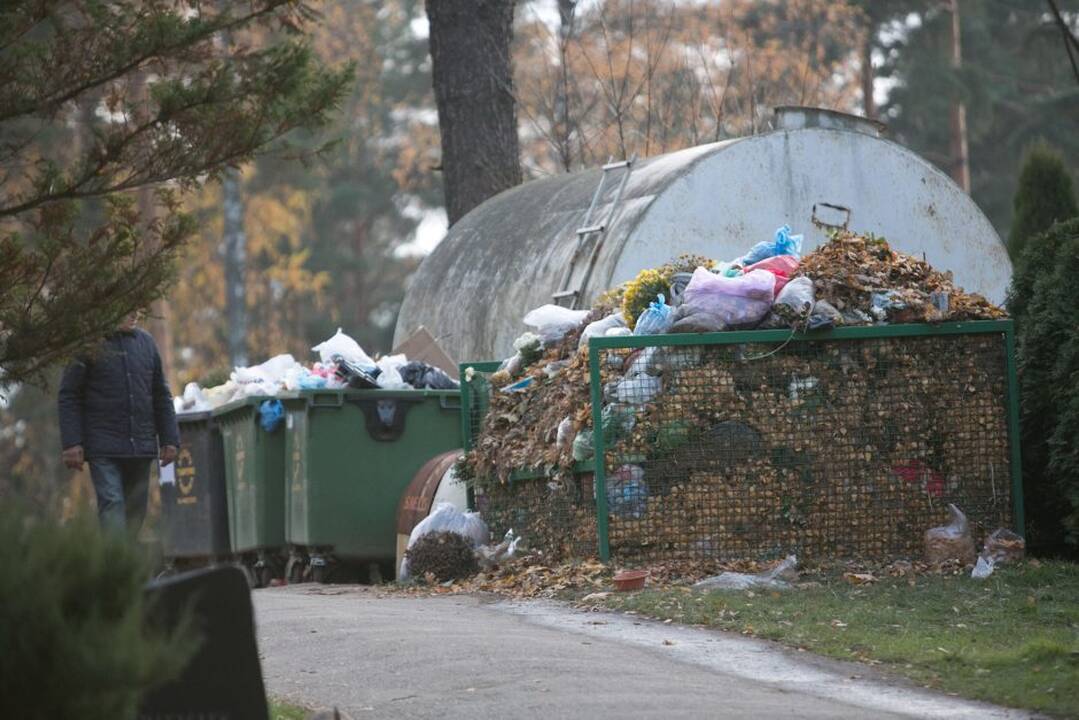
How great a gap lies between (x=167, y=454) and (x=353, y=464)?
2.28 metres

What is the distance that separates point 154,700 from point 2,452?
33033 millimetres

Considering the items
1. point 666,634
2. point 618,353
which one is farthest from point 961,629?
point 618,353

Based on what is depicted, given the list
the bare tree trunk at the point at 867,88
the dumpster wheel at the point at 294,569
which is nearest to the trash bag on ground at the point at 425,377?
the dumpster wheel at the point at 294,569

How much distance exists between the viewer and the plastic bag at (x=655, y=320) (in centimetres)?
1054

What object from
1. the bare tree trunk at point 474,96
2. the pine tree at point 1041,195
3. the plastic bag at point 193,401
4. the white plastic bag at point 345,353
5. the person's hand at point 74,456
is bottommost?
the person's hand at point 74,456

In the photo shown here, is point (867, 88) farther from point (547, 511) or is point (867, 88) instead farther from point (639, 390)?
point (639, 390)

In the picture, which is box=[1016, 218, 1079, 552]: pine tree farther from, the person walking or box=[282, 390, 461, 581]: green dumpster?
the person walking

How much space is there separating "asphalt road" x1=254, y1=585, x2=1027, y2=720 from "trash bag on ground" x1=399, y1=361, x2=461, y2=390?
15.6 feet

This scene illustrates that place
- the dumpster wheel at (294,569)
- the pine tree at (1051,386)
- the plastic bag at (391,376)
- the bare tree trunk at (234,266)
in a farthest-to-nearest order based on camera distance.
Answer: the bare tree trunk at (234,266) < the plastic bag at (391,376) < the dumpster wheel at (294,569) < the pine tree at (1051,386)

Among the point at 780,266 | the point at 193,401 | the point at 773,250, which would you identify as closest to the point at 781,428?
the point at 780,266

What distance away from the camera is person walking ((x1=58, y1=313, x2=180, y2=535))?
34.9ft

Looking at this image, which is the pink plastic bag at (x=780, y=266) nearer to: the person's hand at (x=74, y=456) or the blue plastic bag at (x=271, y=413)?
the blue plastic bag at (x=271, y=413)

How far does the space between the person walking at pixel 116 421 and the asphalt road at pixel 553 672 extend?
226 cm

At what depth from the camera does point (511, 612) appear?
9062 millimetres
